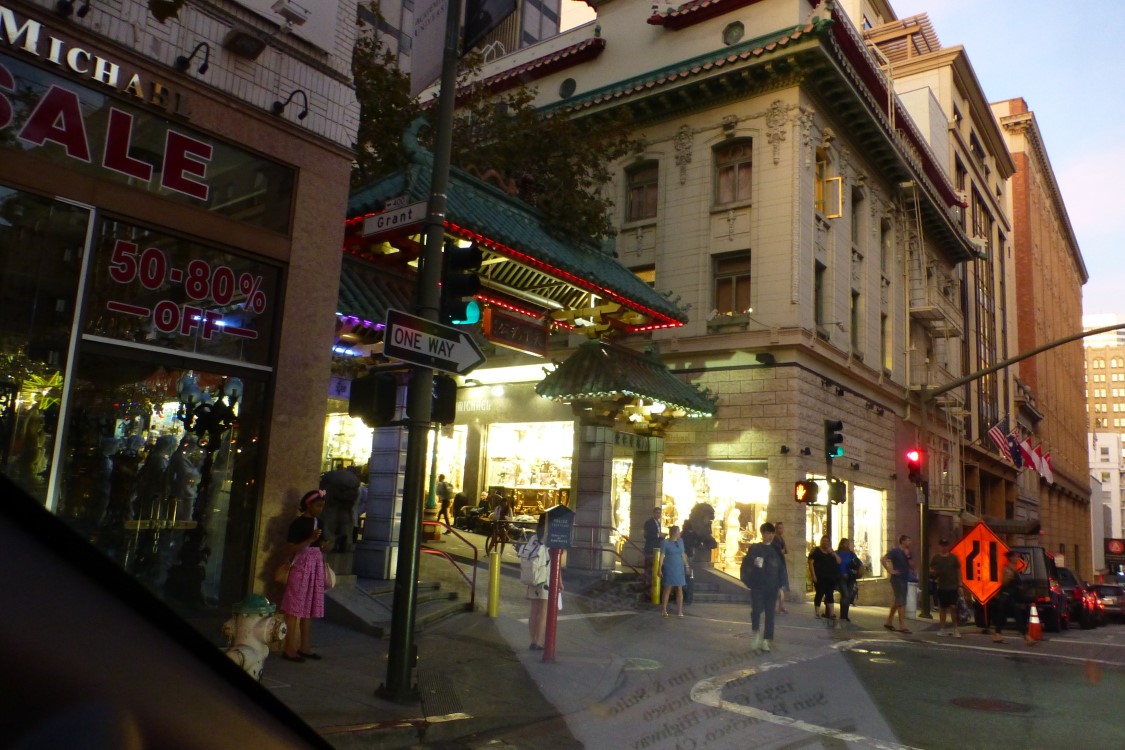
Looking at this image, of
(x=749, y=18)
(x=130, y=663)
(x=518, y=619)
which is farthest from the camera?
(x=749, y=18)

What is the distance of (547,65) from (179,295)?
74.9 ft

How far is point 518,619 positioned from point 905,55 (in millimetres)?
36772

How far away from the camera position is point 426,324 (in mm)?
7969

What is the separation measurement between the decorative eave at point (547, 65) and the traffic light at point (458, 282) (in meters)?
20.8

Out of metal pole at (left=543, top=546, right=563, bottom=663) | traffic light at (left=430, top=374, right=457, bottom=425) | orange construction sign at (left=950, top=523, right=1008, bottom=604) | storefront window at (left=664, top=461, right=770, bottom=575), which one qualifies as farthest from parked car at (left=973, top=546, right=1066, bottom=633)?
traffic light at (left=430, top=374, right=457, bottom=425)

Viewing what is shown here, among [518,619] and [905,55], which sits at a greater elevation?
[905,55]

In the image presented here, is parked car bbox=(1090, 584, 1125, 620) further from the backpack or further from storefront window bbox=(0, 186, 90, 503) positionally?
storefront window bbox=(0, 186, 90, 503)

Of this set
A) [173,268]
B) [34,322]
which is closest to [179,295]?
[173,268]

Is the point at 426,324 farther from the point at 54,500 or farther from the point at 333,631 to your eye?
the point at 333,631

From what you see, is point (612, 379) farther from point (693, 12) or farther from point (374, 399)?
point (693, 12)

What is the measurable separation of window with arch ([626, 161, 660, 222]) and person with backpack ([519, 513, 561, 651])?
1721 cm

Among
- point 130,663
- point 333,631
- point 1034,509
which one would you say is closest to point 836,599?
point 333,631

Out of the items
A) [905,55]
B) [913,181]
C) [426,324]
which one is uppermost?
[905,55]

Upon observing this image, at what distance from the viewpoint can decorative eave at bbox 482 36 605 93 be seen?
28469 mm
